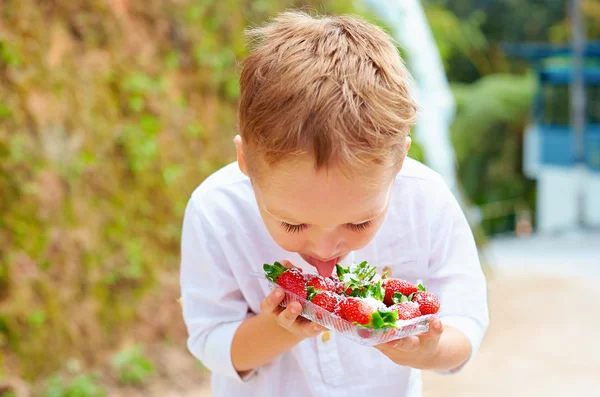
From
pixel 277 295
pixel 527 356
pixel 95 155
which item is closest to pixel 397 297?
pixel 277 295

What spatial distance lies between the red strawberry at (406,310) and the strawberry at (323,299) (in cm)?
10

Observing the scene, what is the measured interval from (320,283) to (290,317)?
3.6 inches

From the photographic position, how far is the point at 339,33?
1394 mm

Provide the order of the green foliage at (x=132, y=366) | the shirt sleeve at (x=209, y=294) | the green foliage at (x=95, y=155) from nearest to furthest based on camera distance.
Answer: the shirt sleeve at (x=209, y=294) < the green foliage at (x=95, y=155) < the green foliage at (x=132, y=366)

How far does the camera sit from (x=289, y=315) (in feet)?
4.52

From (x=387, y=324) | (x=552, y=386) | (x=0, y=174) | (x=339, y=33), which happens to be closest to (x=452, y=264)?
(x=387, y=324)

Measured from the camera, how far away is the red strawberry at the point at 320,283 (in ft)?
4.66

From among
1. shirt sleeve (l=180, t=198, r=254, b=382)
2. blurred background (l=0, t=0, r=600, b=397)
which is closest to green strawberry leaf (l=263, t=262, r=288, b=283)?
shirt sleeve (l=180, t=198, r=254, b=382)

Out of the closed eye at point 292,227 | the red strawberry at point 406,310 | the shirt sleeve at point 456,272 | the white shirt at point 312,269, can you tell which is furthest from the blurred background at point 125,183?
the red strawberry at point 406,310

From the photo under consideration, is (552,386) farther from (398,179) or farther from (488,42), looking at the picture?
(488,42)

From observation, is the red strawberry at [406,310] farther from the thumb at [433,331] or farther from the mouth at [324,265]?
the mouth at [324,265]

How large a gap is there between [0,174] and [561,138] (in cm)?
1770

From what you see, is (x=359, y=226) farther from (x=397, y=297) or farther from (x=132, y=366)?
(x=132, y=366)

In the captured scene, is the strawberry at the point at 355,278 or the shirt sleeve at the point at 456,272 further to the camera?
the shirt sleeve at the point at 456,272
